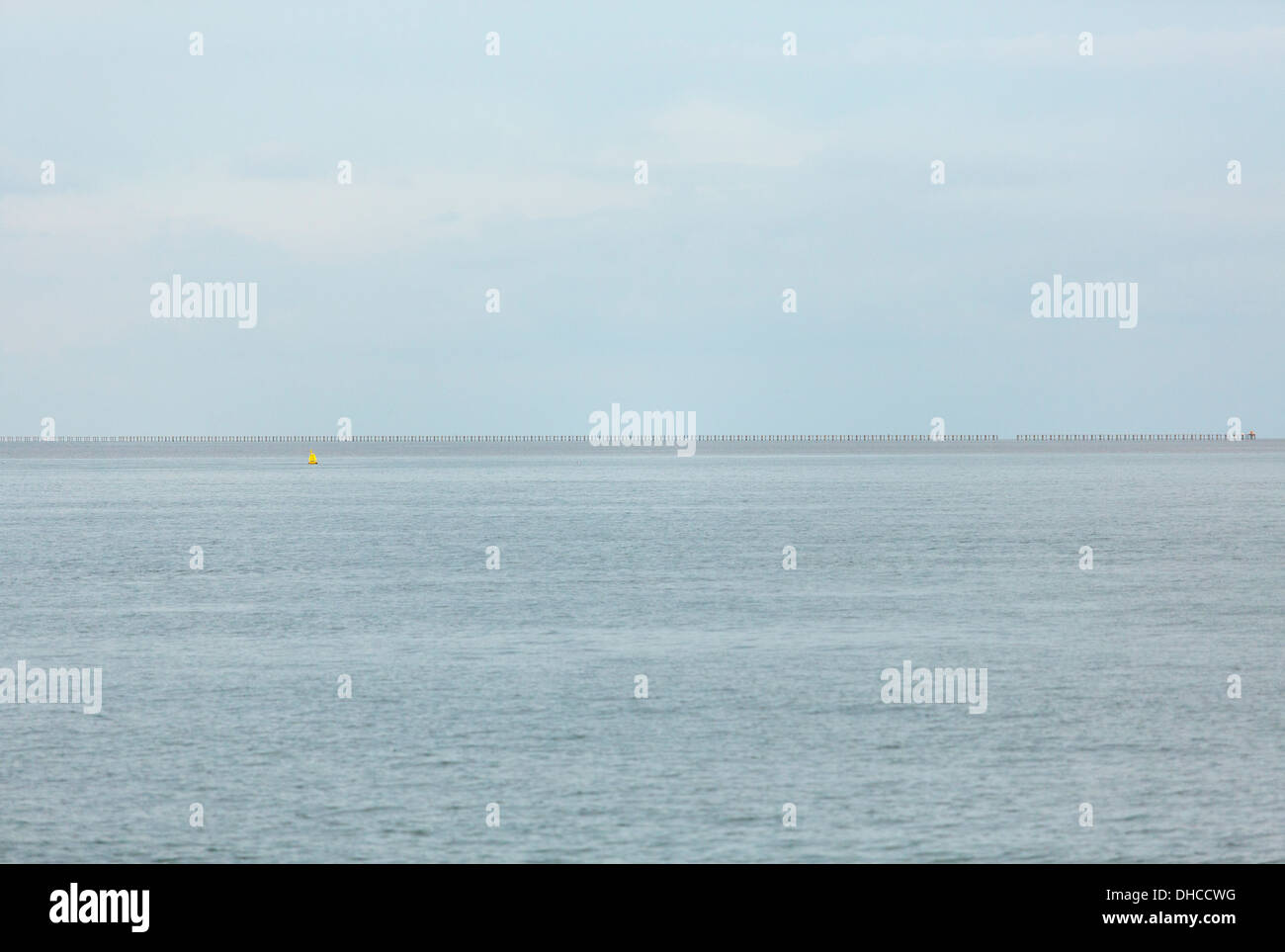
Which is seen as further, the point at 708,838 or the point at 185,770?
the point at 185,770

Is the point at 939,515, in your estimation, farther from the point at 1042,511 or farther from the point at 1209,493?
the point at 1209,493

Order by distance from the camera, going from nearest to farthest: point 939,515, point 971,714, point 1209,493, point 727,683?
point 971,714 < point 727,683 < point 939,515 < point 1209,493

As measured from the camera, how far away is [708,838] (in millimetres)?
22906

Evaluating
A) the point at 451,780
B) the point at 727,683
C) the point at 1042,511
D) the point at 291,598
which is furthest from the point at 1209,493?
the point at 451,780

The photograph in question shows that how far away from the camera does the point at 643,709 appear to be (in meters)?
32.5

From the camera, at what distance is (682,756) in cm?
2814

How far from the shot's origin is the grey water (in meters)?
23.3

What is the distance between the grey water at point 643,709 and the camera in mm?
23312
